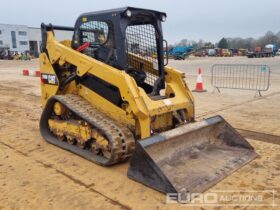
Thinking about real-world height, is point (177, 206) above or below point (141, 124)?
below

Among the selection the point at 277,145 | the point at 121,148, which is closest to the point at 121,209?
the point at 121,148

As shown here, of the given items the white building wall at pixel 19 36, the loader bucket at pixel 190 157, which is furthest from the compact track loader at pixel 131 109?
the white building wall at pixel 19 36

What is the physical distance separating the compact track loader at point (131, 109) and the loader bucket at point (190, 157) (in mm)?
14

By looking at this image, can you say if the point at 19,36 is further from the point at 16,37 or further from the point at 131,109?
the point at 131,109

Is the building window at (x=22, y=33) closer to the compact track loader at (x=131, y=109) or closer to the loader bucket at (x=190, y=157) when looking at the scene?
the compact track loader at (x=131, y=109)

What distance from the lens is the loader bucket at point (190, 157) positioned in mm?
3947

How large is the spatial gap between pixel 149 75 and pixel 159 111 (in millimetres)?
1217

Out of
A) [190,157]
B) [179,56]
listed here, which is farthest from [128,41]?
[179,56]

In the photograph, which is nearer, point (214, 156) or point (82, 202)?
point (82, 202)

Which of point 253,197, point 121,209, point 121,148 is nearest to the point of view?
point 121,209

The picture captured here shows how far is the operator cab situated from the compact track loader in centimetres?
2

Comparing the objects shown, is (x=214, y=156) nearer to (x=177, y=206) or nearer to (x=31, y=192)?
(x=177, y=206)

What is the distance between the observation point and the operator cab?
16.5 feet

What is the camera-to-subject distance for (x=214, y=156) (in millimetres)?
4797
